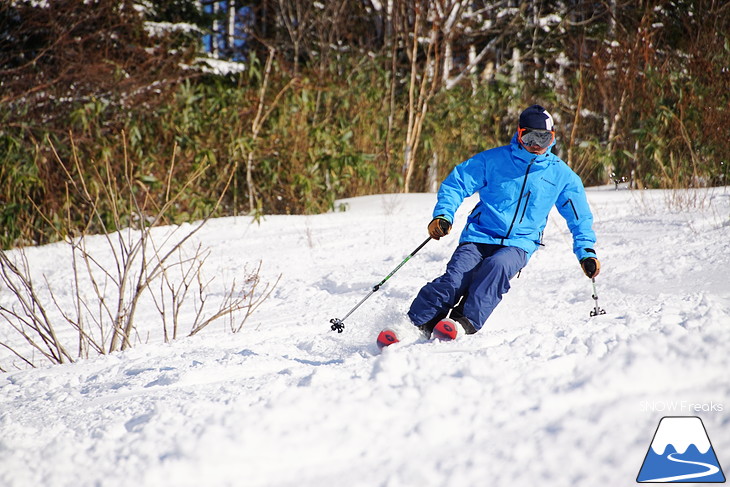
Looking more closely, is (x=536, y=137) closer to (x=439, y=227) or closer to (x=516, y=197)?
(x=516, y=197)

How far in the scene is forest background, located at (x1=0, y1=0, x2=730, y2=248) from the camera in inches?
288

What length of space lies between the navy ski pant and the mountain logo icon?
1.33m

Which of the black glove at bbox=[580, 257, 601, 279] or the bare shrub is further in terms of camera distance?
the bare shrub

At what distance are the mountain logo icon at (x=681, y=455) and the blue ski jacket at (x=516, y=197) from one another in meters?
1.52

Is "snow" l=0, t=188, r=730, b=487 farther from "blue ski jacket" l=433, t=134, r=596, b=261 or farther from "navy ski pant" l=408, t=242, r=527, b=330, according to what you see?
"blue ski jacket" l=433, t=134, r=596, b=261

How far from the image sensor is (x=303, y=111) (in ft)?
28.1

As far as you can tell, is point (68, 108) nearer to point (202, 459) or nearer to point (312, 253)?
point (312, 253)

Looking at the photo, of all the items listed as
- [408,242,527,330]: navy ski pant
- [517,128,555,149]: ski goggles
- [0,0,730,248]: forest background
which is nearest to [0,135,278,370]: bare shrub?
[0,0,730,248]: forest background

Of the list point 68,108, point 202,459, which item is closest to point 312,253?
point 68,108

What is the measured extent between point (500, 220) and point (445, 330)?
744 mm

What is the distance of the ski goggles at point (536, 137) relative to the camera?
127 inches

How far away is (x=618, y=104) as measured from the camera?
8844 millimetres

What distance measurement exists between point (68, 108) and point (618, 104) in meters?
7.10

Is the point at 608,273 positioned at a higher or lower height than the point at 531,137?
lower
